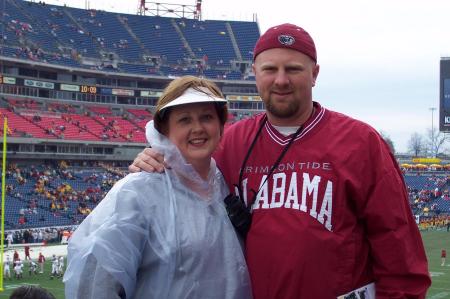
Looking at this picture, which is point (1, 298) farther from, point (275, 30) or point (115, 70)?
point (115, 70)

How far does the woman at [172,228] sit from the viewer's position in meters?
2.56

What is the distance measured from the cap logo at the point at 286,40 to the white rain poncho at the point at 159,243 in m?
0.69

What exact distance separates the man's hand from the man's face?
565 millimetres

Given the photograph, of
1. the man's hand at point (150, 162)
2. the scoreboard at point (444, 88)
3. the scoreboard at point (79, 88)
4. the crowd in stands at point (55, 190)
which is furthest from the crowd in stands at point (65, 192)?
the man's hand at point (150, 162)

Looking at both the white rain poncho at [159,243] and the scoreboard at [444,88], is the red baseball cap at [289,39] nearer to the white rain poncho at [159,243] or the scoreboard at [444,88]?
the white rain poncho at [159,243]

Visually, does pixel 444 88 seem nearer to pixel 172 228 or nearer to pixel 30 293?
pixel 30 293

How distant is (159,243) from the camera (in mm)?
2664

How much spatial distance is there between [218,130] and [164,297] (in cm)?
79

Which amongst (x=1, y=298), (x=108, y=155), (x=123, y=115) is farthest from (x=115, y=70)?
(x=1, y=298)

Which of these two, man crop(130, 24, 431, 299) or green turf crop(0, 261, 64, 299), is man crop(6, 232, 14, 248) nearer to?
green turf crop(0, 261, 64, 299)

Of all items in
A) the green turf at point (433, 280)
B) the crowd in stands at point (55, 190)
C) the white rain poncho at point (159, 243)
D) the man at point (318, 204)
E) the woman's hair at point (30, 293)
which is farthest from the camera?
the crowd in stands at point (55, 190)

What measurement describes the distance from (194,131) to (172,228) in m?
0.44

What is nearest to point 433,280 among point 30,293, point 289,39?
point 30,293

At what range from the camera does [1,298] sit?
1689cm
